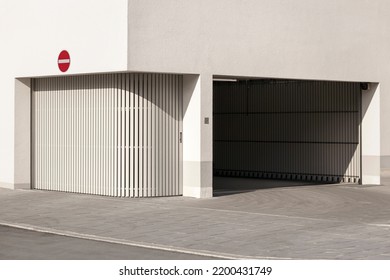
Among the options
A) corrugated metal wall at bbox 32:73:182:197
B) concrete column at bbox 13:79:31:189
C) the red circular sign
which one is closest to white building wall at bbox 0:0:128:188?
concrete column at bbox 13:79:31:189

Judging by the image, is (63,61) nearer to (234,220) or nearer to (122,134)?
(122,134)

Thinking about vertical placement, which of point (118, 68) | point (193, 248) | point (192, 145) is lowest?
point (193, 248)

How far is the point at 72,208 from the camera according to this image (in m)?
19.7

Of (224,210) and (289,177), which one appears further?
(289,177)

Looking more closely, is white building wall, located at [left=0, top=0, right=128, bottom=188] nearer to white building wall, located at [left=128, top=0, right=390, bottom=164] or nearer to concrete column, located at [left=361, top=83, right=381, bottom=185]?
white building wall, located at [left=128, top=0, right=390, bottom=164]

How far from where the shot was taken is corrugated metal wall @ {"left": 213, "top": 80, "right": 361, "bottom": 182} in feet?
89.4

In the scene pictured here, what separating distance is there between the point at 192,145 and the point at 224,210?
322 cm

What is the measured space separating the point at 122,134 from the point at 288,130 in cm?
889

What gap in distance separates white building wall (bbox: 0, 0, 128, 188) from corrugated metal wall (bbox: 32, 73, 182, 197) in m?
0.87

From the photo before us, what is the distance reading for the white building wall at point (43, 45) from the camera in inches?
817

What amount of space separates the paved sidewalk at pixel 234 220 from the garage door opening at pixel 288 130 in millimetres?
3079

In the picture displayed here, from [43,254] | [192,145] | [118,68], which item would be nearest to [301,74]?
[192,145]

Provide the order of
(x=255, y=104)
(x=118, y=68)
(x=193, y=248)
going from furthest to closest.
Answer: (x=255, y=104) → (x=118, y=68) → (x=193, y=248)
